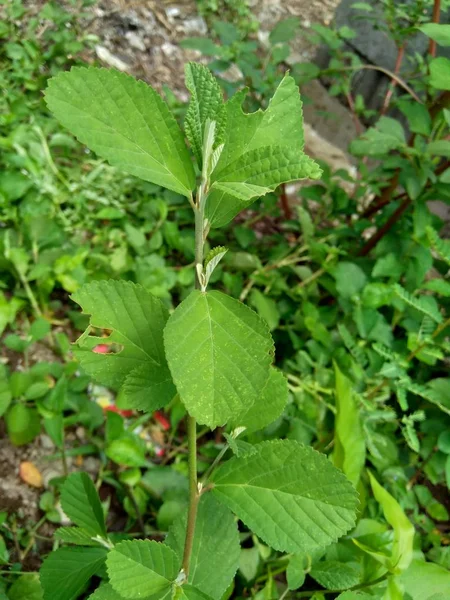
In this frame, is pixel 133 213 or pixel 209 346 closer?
pixel 209 346

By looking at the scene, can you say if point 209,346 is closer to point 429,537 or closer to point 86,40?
point 429,537

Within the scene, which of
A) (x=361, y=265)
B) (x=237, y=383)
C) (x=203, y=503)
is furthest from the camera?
(x=361, y=265)

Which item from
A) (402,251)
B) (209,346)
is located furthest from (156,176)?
(402,251)

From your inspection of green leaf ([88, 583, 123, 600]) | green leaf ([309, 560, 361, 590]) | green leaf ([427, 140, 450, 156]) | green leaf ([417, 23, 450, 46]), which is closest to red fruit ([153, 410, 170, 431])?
green leaf ([309, 560, 361, 590])

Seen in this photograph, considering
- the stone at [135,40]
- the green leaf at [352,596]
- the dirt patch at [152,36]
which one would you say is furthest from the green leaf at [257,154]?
the stone at [135,40]

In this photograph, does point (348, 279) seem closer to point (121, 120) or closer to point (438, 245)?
point (438, 245)

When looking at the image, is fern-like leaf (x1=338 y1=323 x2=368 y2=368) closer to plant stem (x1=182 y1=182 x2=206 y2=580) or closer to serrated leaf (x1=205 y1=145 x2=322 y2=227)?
plant stem (x1=182 y1=182 x2=206 y2=580)
